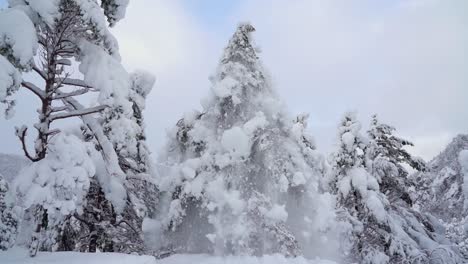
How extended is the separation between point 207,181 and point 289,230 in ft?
12.0

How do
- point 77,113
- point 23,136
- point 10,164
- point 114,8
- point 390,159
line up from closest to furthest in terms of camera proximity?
point 23,136 < point 77,113 < point 114,8 < point 390,159 < point 10,164

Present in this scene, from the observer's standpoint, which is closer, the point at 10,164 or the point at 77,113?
the point at 77,113

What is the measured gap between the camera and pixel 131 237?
15.3 meters

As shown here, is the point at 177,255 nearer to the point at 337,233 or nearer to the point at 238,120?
the point at 238,120

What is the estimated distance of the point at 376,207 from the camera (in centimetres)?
1722

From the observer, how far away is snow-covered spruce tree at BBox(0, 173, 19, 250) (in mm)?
9711

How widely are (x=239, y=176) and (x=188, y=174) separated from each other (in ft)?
6.14

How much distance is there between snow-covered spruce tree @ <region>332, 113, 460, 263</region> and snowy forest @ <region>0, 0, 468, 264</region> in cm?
7

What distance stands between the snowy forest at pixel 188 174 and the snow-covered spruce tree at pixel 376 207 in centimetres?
7

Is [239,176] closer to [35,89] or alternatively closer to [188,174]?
[188,174]

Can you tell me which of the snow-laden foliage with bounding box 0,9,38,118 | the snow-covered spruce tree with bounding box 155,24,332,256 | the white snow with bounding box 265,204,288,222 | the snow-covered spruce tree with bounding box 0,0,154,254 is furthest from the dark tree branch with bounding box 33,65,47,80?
the white snow with bounding box 265,204,288,222

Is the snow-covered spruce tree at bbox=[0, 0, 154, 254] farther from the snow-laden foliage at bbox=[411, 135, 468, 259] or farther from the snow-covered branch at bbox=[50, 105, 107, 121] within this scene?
the snow-laden foliage at bbox=[411, 135, 468, 259]

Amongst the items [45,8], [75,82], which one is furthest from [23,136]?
[45,8]

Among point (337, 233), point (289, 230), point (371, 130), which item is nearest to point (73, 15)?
point (289, 230)
